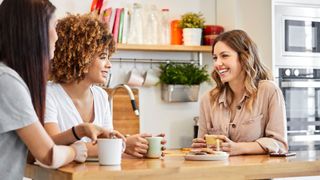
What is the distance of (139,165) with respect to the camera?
2014 millimetres

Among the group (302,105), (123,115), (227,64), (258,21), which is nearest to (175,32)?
(258,21)

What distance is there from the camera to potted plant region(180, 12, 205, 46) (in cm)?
454

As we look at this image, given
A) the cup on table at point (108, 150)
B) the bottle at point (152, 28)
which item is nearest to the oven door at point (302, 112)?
the bottle at point (152, 28)

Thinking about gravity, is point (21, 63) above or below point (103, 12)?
below

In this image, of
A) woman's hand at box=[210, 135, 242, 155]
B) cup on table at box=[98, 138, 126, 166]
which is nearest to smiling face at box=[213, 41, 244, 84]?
woman's hand at box=[210, 135, 242, 155]

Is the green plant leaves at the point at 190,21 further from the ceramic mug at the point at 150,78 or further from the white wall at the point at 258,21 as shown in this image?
the ceramic mug at the point at 150,78

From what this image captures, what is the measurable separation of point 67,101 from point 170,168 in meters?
0.65

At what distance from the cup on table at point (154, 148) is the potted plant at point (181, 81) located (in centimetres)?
223

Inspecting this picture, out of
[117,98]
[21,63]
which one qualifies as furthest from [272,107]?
[117,98]

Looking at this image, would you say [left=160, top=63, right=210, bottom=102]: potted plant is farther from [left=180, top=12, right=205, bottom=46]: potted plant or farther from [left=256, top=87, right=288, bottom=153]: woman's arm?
[left=256, top=87, right=288, bottom=153]: woman's arm

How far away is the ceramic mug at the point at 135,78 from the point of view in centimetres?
448

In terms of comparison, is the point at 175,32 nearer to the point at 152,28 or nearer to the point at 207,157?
the point at 152,28

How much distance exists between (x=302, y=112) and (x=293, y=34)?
605 millimetres

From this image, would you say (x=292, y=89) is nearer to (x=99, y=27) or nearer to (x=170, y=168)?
(x=99, y=27)
